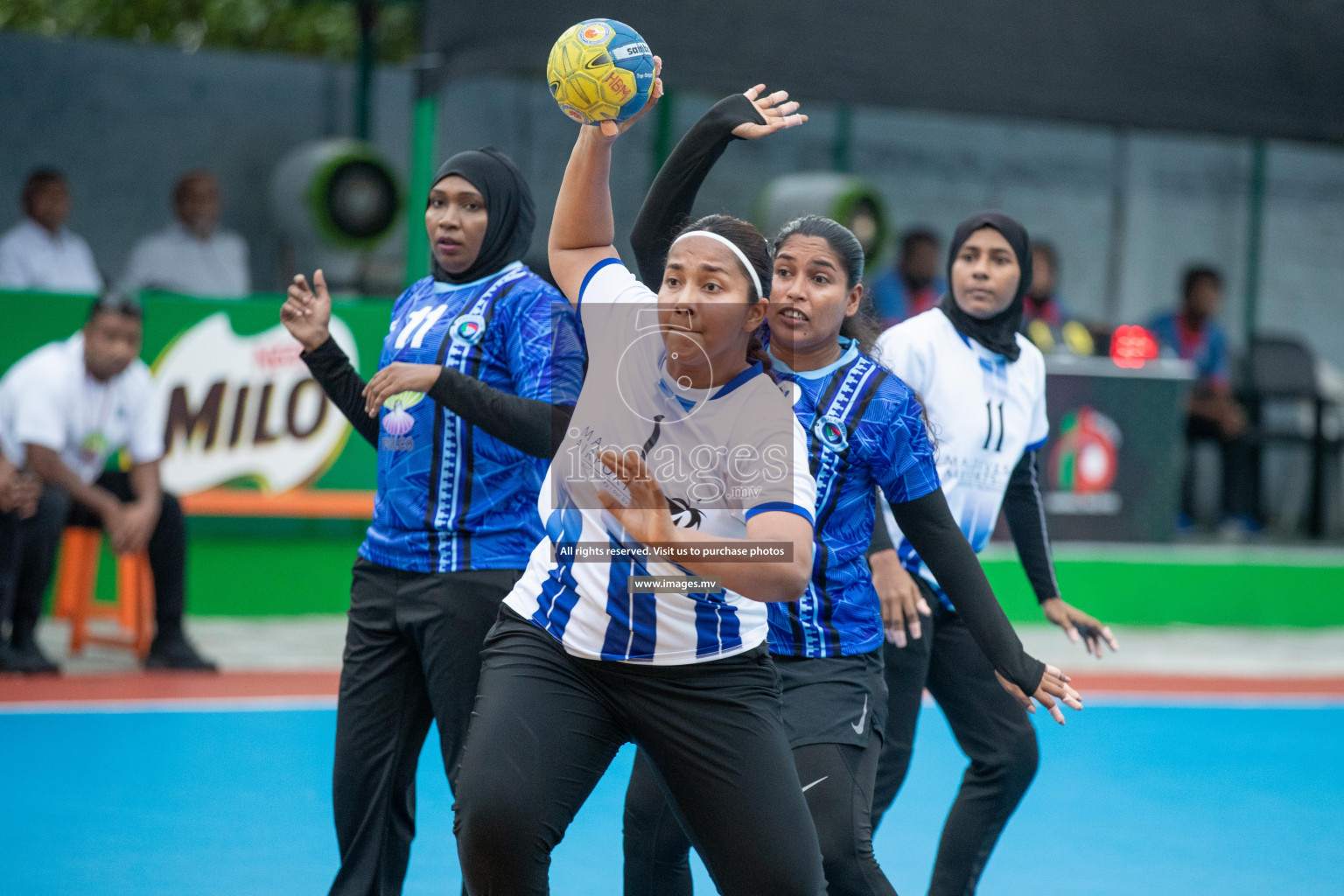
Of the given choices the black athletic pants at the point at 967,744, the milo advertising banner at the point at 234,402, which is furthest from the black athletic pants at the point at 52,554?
the black athletic pants at the point at 967,744

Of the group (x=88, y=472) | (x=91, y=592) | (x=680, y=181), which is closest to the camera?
(x=680, y=181)

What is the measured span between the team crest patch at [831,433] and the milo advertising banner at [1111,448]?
6.93 metres

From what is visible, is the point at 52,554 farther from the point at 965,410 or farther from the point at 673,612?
the point at 673,612

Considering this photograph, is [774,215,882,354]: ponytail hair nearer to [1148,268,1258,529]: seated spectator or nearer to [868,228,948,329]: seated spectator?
[868,228,948,329]: seated spectator

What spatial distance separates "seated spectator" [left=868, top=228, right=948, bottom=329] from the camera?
11.4 metres

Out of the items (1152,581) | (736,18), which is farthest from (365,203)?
(1152,581)

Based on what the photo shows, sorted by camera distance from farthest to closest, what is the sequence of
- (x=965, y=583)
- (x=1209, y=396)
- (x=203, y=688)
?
(x=1209, y=396), (x=203, y=688), (x=965, y=583)

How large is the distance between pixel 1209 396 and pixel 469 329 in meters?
9.26

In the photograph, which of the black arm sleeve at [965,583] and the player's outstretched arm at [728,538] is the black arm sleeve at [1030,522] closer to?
the black arm sleeve at [965,583]

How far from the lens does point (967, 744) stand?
171 inches

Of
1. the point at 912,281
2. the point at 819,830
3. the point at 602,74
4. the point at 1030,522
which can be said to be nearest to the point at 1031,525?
the point at 1030,522

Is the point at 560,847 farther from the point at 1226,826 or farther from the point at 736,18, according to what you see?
the point at 736,18

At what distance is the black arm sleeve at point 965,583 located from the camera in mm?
3484

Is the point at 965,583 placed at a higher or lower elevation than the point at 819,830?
higher
